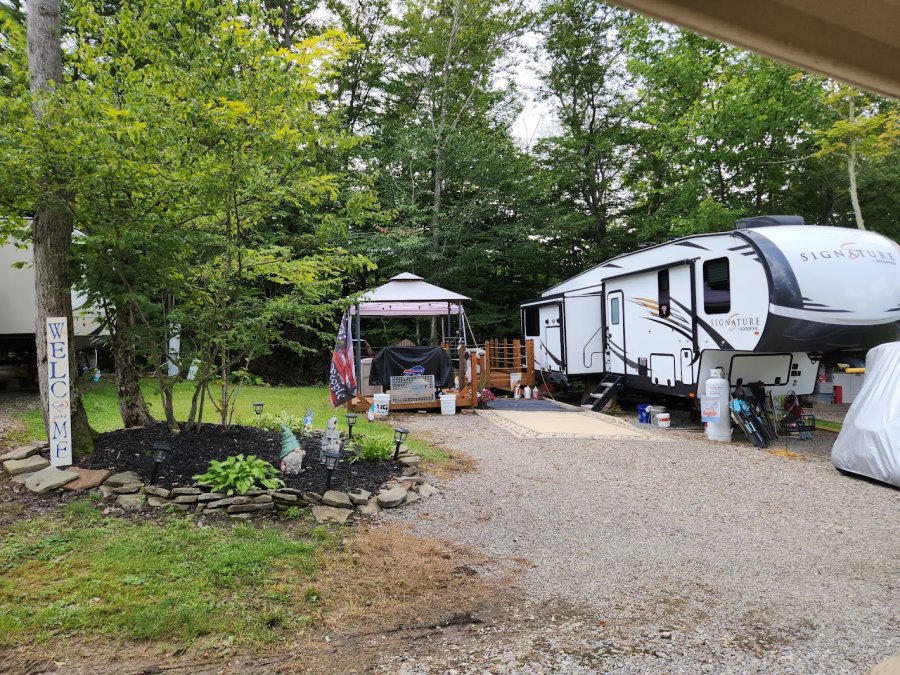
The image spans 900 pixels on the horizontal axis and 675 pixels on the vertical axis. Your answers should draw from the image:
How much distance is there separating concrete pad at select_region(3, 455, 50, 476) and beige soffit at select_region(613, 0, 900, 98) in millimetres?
5765

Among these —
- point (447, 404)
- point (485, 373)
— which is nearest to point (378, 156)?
point (485, 373)

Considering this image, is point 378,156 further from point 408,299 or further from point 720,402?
point 720,402

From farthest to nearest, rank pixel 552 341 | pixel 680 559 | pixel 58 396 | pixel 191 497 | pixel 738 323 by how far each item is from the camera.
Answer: pixel 552 341
pixel 738 323
pixel 58 396
pixel 191 497
pixel 680 559

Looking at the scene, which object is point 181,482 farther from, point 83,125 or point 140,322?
point 83,125

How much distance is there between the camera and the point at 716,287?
8.62 m

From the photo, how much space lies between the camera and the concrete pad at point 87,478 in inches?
179

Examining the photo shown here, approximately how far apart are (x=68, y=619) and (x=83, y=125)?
133 inches

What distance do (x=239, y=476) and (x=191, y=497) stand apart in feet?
1.24

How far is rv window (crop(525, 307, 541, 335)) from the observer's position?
15.3m

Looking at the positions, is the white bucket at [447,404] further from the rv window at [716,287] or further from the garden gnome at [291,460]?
the garden gnome at [291,460]

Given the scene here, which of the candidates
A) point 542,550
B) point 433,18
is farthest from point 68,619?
point 433,18

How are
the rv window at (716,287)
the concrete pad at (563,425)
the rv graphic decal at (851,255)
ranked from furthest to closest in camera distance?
1. the concrete pad at (563,425)
2. the rv window at (716,287)
3. the rv graphic decal at (851,255)

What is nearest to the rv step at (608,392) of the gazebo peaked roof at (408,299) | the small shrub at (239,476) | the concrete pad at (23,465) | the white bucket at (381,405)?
the gazebo peaked roof at (408,299)

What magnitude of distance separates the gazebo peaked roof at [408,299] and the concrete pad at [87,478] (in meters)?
6.82
